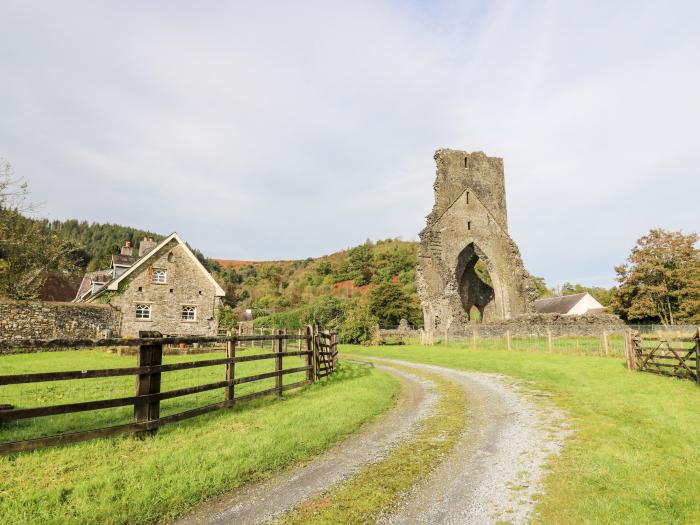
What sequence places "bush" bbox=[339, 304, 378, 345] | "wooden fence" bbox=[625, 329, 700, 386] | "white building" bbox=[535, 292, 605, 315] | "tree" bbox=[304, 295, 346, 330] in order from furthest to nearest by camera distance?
"white building" bbox=[535, 292, 605, 315] → "tree" bbox=[304, 295, 346, 330] → "bush" bbox=[339, 304, 378, 345] → "wooden fence" bbox=[625, 329, 700, 386]

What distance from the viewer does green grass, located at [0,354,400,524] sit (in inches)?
162

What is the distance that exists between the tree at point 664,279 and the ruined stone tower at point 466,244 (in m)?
11.9

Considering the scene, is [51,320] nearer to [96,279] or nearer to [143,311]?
[143,311]

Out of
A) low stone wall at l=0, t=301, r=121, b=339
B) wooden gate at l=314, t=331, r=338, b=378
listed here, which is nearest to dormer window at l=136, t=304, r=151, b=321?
low stone wall at l=0, t=301, r=121, b=339

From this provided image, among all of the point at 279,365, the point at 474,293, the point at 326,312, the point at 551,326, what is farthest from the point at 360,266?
the point at 279,365

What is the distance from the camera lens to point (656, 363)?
14594 mm

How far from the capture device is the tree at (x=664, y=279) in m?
40.5

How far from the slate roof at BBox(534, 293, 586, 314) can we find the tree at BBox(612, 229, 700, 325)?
10879 millimetres

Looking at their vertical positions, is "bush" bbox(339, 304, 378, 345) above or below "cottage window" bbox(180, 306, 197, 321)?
below

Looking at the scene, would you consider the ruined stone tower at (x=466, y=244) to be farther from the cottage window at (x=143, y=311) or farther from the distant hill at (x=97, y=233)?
the distant hill at (x=97, y=233)

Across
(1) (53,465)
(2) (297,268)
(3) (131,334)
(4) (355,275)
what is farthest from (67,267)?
(2) (297,268)

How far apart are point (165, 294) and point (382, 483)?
30.8 m

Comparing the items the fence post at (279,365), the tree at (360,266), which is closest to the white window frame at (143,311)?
the fence post at (279,365)

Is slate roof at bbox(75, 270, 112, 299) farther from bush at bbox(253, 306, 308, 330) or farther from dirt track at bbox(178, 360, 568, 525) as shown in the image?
dirt track at bbox(178, 360, 568, 525)
